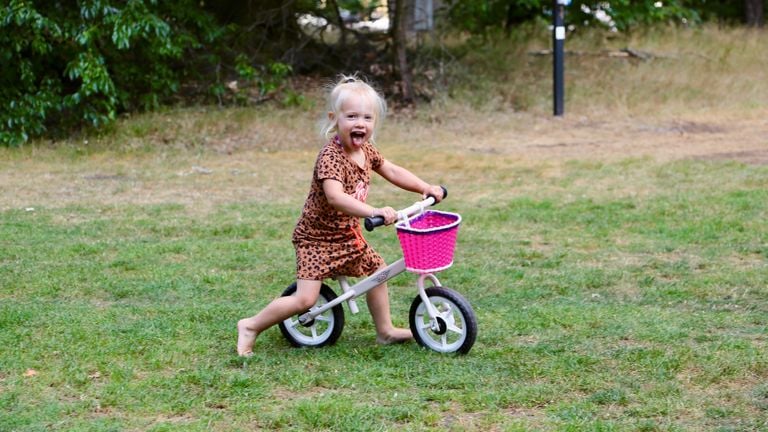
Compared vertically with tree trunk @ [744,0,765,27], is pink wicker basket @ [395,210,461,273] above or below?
below

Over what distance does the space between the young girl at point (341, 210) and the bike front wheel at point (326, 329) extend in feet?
0.59

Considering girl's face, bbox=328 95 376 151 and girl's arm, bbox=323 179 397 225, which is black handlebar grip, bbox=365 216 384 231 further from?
girl's face, bbox=328 95 376 151

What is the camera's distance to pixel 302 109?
50.3 feet

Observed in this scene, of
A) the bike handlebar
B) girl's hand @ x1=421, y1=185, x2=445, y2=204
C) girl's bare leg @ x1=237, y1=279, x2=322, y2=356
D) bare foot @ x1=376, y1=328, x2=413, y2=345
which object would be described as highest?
girl's hand @ x1=421, y1=185, x2=445, y2=204

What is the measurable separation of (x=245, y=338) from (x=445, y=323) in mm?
987

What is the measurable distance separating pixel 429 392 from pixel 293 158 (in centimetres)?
842

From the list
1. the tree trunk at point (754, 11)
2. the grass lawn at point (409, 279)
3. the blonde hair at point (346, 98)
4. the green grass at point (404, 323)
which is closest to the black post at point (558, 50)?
the grass lawn at point (409, 279)

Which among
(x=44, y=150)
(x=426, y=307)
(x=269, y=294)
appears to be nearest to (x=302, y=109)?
(x=44, y=150)

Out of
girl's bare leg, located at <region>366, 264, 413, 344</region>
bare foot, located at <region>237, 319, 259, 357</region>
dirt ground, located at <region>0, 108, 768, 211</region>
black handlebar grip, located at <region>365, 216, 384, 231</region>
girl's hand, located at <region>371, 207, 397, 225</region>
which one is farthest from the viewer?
dirt ground, located at <region>0, 108, 768, 211</region>

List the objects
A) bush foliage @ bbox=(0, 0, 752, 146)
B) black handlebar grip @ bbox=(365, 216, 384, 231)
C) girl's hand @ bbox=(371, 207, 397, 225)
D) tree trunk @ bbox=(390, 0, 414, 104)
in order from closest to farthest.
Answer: black handlebar grip @ bbox=(365, 216, 384, 231) < girl's hand @ bbox=(371, 207, 397, 225) < bush foliage @ bbox=(0, 0, 752, 146) < tree trunk @ bbox=(390, 0, 414, 104)

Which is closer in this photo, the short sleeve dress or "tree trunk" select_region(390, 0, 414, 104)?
the short sleeve dress

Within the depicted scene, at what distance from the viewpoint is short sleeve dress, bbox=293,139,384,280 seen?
5.01 metres

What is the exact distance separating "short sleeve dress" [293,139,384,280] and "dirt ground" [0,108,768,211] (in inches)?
187

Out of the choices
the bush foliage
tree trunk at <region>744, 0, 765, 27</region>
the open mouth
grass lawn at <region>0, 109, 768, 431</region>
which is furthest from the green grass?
tree trunk at <region>744, 0, 765, 27</region>
